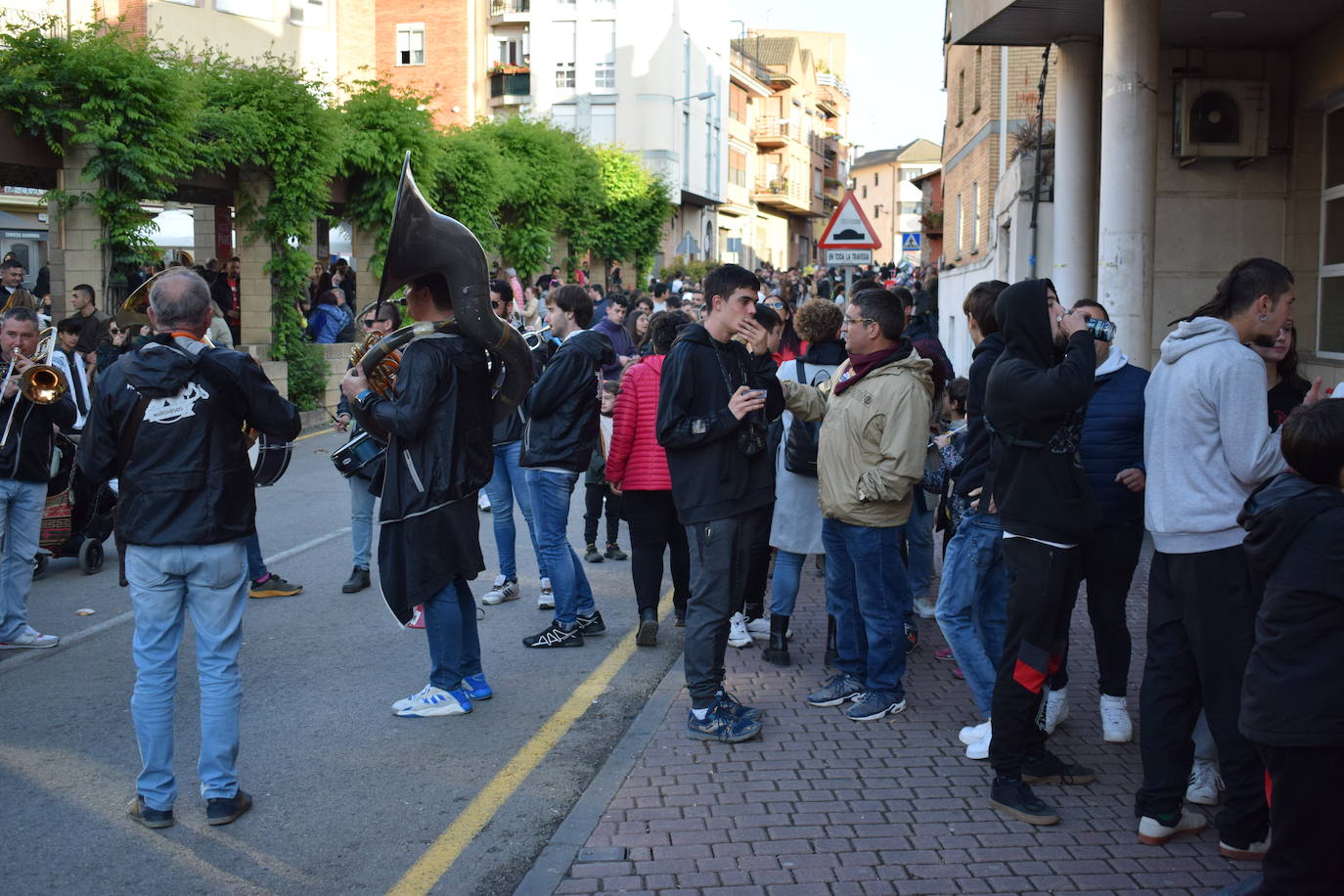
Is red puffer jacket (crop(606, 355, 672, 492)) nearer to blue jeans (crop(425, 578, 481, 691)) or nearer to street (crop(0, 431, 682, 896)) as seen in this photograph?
street (crop(0, 431, 682, 896))

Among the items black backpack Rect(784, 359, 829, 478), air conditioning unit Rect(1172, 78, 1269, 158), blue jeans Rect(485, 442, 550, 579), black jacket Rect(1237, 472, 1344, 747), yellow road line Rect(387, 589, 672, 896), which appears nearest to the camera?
black jacket Rect(1237, 472, 1344, 747)

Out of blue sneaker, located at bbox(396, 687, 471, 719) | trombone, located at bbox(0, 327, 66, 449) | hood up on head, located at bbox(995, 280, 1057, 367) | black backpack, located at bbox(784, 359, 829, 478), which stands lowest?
blue sneaker, located at bbox(396, 687, 471, 719)

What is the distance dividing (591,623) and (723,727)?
203 cm

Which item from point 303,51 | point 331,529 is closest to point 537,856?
point 331,529

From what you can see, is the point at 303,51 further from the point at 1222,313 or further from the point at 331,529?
the point at 1222,313

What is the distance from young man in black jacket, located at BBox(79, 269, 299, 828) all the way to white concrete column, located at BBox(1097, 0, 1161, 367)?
22.6 feet

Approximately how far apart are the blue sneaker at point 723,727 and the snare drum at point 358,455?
3081 mm

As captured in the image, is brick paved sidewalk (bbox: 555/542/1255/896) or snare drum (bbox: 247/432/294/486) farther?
snare drum (bbox: 247/432/294/486)

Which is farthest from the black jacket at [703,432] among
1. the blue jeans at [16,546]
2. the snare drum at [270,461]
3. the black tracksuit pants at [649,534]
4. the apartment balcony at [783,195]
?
the apartment balcony at [783,195]

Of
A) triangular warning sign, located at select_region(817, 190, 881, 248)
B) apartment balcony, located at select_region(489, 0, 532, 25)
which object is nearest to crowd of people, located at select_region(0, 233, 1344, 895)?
triangular warning sign, located at select_region(817, 190, 881, 248)

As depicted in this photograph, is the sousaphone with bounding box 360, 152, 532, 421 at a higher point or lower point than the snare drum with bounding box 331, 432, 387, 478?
higher

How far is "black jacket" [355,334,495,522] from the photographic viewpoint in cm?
557

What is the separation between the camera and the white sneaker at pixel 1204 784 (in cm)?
489

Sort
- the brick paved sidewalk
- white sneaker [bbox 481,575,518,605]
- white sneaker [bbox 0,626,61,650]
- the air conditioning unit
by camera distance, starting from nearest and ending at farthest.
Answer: the brick paved sidewalk → white sneaker [bbox 0,626,61,650] → white sneaker [bbox 481,575,518,605] → the air conditioning unit
